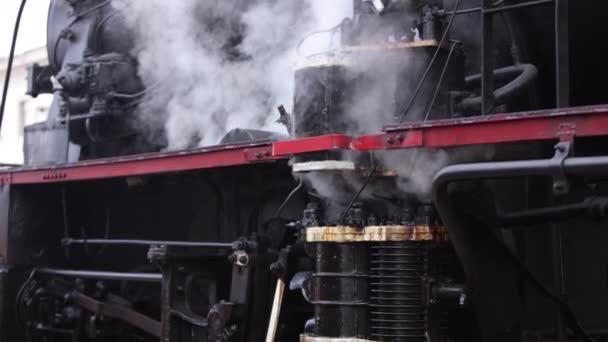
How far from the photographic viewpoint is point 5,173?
5.20 m

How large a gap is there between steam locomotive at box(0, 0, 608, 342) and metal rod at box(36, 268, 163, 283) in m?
0.02

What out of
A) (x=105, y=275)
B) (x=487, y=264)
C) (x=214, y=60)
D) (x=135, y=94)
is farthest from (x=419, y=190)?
(x=135, y=94)

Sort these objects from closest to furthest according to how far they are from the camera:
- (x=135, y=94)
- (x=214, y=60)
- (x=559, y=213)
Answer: (x=559, y=213) → (x=214, y=60) → (x=135, y=94)

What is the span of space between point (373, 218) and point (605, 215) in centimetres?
78

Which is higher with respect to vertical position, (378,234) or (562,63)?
(562,63)

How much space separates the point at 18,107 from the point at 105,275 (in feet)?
59.3

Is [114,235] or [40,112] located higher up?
[40,112]

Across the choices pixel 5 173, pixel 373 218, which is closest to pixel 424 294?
pixel 373 218

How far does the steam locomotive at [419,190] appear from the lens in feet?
9.89

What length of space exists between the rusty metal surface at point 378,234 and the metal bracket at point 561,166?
0.61 m

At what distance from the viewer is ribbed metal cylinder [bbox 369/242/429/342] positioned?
3.14 metres

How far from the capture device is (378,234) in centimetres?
318

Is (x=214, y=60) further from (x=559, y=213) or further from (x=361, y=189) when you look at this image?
(x=559, y=213)

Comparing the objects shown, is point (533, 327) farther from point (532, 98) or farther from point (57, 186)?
point (57, 186)
